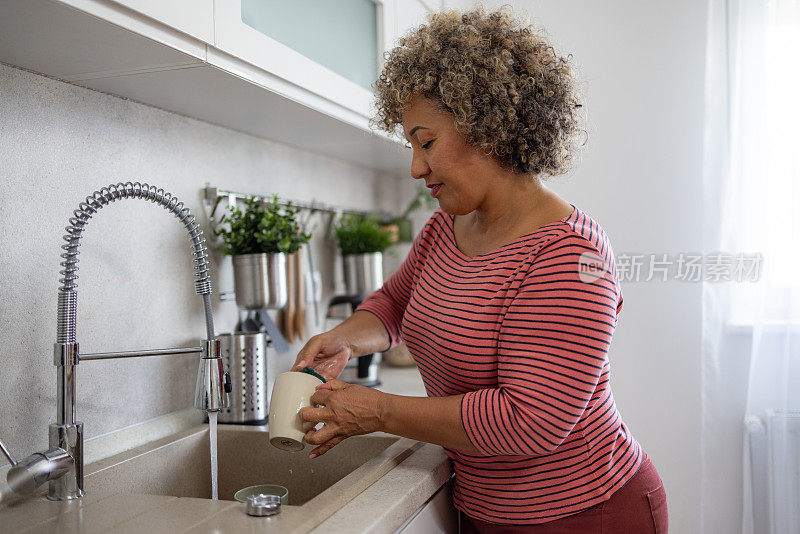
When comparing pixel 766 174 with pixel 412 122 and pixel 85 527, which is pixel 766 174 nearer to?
pixel 412 122

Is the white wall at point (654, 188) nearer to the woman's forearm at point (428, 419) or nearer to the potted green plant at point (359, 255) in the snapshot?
the potted green plant at point (359, 255)

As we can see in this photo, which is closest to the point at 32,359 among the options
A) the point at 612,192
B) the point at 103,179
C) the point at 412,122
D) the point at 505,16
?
the point at 103,179

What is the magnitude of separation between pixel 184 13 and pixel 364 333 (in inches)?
23.5

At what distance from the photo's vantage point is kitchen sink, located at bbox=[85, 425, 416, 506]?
3.89 ft

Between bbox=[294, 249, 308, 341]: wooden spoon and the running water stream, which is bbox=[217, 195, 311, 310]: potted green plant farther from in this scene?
the running water stream

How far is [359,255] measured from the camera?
78.0 inches

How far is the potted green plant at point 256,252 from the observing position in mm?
1446

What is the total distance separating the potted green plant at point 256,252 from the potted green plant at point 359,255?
20.0 inches

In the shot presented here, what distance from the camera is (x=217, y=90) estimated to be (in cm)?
118

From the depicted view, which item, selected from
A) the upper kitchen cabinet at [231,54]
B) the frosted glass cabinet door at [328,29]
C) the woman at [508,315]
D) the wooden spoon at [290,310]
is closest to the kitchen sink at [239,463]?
the woman at [508,315]

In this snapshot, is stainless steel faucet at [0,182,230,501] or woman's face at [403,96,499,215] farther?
woman's face at [403,96,499,215]

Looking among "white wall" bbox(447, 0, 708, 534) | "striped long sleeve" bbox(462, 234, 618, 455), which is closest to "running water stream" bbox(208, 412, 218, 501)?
"striped long sleeve" bbox(462, 234, 618, 455)

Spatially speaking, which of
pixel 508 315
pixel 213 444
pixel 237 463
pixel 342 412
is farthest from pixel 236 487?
pixel 508 315

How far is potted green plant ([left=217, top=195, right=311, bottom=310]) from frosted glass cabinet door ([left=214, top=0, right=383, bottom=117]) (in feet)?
1.00
